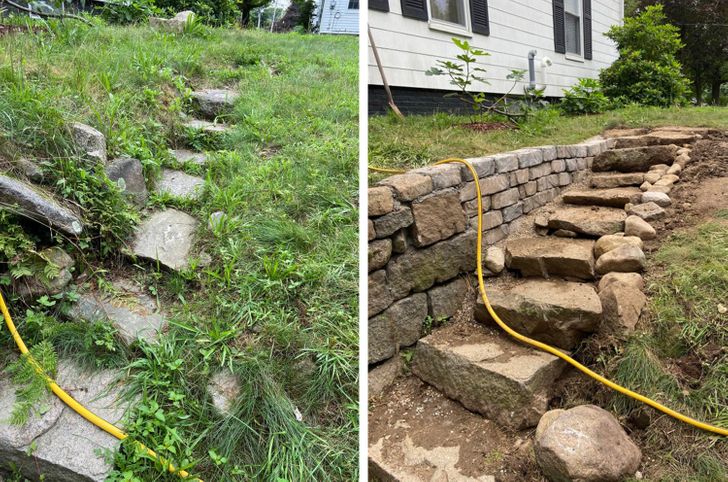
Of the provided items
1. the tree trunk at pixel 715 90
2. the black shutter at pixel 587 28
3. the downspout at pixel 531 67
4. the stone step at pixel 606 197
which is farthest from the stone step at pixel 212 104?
the tree trunk at pixel 715 90

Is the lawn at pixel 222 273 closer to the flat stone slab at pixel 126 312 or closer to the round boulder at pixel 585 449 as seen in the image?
the flat stone slab at pixel 126 312

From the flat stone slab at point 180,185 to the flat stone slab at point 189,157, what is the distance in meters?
0.12

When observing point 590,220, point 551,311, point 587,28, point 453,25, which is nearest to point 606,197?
point 590,220

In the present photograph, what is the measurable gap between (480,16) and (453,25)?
1.75 ft

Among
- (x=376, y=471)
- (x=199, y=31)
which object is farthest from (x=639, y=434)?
(x=199, y=31)

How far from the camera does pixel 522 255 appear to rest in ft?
10.2

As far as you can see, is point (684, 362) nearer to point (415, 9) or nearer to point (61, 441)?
point (61, 441)

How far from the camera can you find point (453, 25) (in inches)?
212

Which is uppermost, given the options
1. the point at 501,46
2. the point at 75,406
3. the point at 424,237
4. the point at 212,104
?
the point at 501,46

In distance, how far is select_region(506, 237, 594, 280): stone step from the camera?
2959 millimetres

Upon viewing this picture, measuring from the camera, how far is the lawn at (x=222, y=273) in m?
2.07

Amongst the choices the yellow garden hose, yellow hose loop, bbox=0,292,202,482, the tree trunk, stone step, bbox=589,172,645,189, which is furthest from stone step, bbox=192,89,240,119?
the tree trunk

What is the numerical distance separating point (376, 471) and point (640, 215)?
229 cm

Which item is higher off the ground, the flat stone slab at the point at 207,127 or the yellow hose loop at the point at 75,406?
the flat stone slab at the point at 207,127
